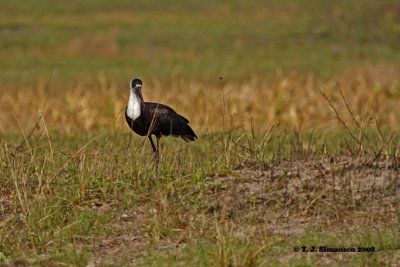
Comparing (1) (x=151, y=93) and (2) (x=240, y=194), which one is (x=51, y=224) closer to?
(2) (x=240, y=194)

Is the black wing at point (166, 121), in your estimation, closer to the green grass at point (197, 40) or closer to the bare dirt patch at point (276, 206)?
the bare dirt patch at point (276, 206)

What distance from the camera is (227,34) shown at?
3641 centimetres

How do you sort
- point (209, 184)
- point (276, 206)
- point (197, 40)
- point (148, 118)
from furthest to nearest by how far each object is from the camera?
1. point (197, 40)
2. point (148, 118)
3. point (209, 184)
4. point (276, 206)

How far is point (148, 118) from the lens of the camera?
11164 mm

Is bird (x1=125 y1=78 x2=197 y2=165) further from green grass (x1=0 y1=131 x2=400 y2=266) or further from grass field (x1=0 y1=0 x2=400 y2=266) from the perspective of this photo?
green grass (x1=0 y1=131 x2=400 y2=266)

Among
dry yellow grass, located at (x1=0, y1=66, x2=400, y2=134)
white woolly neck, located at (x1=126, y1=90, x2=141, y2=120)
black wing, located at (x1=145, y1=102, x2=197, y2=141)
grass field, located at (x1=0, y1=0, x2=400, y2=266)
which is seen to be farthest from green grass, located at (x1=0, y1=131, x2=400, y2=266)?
dry yellow grass, located at (x1=0, y1=66, x2=400, y2=134)

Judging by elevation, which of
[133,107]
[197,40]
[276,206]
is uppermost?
[133,107]

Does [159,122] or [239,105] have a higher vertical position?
[159,122]

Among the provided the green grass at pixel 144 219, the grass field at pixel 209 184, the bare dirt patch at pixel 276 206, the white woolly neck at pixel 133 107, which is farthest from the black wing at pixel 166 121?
the bare dirt patch at pixel 276 206

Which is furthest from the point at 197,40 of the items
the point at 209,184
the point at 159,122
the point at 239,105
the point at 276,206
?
the point at 276,206

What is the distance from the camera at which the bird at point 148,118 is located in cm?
1102

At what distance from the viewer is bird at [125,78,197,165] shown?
1102 cm

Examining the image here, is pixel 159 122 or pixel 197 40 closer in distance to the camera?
pixel 159 122

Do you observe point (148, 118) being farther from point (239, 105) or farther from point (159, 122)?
point (239, 105)
